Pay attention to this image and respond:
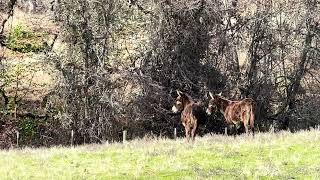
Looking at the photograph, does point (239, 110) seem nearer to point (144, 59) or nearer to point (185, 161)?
point (185, 161)

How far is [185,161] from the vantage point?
48.4 ft

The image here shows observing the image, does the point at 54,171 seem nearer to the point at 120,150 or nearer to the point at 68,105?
the point at 120,150

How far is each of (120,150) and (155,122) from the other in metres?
12.2

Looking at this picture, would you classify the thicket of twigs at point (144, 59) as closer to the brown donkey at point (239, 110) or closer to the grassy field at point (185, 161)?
the brown donkey at point (239, 110)

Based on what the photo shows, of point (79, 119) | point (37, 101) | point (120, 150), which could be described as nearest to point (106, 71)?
point (79, 119)

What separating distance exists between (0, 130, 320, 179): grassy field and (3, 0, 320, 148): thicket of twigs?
33.6ft

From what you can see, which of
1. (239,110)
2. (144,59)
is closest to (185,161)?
(239,110)

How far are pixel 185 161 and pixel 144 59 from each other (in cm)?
1493

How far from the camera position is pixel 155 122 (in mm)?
29766

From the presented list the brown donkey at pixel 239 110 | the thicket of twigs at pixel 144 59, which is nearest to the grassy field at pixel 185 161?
the brown donkey at pixel 239 110

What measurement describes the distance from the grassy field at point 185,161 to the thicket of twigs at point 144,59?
33.6 feet

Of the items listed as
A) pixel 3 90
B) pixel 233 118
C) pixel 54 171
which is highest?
pixel 3 90

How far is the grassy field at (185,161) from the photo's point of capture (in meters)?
13.0

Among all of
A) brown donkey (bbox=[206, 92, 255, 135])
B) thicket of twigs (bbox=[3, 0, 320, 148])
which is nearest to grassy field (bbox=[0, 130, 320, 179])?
brown donkey (bbox=[206, 92, 255, 135])
